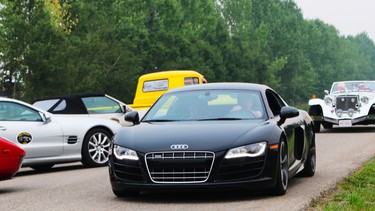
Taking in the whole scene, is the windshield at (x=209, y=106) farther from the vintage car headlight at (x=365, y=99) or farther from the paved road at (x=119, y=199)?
the vintage car headlight at (x=365, y=99)

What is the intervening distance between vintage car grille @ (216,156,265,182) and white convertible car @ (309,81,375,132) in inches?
689

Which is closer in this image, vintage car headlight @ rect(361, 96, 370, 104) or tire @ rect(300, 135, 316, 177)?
tire @ rect(300, 135, 316, 177)

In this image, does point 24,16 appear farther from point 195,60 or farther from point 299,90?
point 299,90

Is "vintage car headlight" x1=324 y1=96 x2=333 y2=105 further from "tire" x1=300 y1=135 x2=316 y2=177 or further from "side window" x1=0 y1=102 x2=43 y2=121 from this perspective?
"tire" x1=300 y1=135 x2=316 y2=177

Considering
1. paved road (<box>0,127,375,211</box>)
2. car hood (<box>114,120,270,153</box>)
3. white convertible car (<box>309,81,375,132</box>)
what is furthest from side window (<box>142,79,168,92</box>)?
car hood (<box>114,120,270,153</box>)

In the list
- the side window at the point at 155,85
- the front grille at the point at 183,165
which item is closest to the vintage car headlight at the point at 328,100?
the side window at the point at 155,85

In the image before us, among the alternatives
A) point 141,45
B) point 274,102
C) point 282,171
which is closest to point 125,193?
point 282,171

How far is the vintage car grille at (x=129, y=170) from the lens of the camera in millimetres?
8312

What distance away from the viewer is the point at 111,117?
17.3m

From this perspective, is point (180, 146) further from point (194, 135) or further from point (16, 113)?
point (16, 113)

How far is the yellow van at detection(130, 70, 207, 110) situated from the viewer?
25.9 metres

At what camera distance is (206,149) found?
26.7ft

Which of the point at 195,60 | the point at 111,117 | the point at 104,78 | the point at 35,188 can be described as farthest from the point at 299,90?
the point at 35,188

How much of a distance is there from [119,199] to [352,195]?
8.31ft
